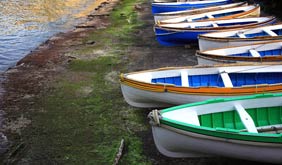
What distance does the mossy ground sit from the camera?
796 centimetres

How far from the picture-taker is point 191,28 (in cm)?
1423

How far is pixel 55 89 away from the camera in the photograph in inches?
461

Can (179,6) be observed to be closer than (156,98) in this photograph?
No

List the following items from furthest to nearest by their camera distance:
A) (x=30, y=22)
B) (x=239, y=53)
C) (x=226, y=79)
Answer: (x=30, y=22) → (x=239, y=53) → (x=226, y=79)

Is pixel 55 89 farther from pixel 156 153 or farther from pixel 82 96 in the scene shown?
pixel 156 153

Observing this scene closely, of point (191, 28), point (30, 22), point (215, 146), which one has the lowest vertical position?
point (30, 22)

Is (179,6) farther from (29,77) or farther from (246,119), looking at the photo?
(246,119)

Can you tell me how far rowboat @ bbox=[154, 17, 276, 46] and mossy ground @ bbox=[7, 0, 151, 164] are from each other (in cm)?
200

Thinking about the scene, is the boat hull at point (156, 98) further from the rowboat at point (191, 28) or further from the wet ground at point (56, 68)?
the rowboat at point (191, 28)

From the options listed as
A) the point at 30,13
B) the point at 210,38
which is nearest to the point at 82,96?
the point at 210,38

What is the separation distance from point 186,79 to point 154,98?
0.97 m

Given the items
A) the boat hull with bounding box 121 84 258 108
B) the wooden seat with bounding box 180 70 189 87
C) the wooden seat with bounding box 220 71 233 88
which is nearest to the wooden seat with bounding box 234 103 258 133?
the boat hull with bounding box 121 84 258 108

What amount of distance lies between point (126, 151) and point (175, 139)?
1.78m

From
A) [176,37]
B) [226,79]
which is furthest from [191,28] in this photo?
[226,79]
